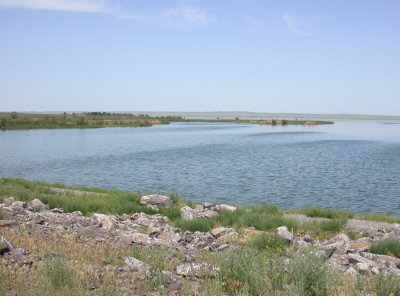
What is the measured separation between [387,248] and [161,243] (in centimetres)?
526

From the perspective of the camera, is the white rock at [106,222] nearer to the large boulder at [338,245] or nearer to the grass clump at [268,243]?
the grass clump at [268,243]

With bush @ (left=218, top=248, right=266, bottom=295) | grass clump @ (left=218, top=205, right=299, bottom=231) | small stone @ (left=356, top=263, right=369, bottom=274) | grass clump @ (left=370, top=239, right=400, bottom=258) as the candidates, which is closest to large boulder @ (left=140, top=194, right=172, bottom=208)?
grass clump @ (left=218, top=205, right=299, bottom=231)

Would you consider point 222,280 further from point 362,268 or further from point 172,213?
point 172,213

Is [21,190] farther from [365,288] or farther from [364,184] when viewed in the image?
[364,184]

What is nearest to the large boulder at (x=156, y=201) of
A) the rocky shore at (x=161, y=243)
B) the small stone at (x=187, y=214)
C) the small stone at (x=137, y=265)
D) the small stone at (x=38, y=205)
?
the rocky shore at (x=161, y=243)

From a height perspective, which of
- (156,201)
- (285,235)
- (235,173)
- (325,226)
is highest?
(285,235)

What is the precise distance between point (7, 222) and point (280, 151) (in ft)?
123

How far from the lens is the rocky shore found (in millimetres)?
6539

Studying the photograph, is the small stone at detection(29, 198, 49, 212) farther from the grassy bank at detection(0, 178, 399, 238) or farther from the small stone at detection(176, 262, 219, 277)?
the small stone at detection(176, 262, 219, 277)

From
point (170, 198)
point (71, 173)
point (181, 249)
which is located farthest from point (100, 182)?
point (181, 249)

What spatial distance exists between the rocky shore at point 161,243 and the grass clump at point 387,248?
0.22 metres

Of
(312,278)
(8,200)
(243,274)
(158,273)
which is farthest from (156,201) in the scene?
(312,278)

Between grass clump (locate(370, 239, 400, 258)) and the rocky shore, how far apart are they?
22cm

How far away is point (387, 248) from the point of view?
9.59 m
